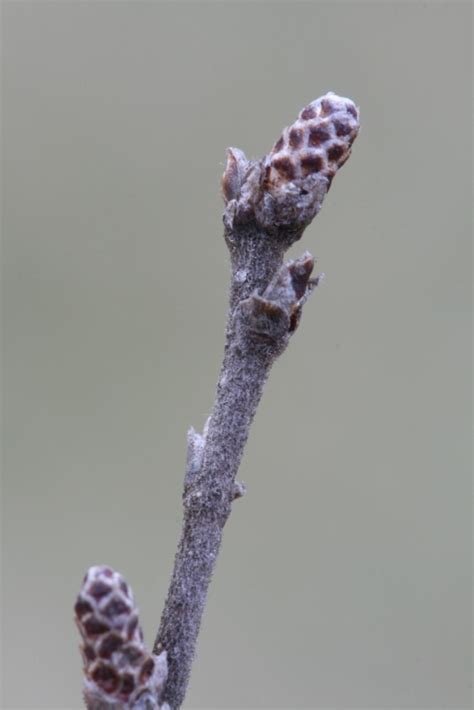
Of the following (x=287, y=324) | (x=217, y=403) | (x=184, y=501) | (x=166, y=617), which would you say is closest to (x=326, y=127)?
(x=287, y=324)

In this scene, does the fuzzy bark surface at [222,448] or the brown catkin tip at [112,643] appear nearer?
the brown catkin tip at [112,643]

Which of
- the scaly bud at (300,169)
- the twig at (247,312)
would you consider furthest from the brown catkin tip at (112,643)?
the scaly bud at (300,169)

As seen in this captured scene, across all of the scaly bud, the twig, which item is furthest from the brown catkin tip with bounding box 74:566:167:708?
the scaly bud

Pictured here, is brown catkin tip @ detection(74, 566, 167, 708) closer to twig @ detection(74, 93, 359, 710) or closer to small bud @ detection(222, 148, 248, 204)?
twig @ detection(74, 93, 359, 710)

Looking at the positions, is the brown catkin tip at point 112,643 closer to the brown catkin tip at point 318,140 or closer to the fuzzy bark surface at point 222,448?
the fuzzy bark surface at point 222,448

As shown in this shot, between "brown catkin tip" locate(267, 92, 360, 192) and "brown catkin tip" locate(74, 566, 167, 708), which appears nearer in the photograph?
"brown catkin tip" locate(74, 566, 167, 708)

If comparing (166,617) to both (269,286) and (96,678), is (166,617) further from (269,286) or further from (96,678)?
(269,286)

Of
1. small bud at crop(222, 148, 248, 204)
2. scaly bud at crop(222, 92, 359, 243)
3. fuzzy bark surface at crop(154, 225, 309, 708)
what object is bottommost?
fuzzy bark surface at crop(154, 225, 309, 708)
